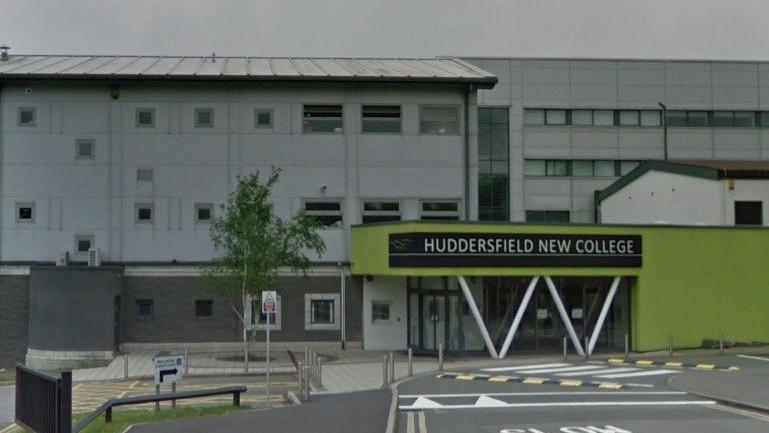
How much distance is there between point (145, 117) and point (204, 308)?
791cm

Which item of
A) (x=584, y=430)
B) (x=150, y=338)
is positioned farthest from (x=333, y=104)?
(x=584, y=430)

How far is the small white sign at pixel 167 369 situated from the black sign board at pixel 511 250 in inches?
553

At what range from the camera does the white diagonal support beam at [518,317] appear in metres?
34.8

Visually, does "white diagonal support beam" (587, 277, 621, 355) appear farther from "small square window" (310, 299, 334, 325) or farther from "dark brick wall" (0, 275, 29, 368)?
"dark brick wall" (0, 275, 29, 368)

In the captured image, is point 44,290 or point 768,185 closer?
point 44,290

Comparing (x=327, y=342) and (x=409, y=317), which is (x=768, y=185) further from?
(x=327, y=342)

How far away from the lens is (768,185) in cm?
4109

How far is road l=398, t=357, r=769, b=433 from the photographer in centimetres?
1881

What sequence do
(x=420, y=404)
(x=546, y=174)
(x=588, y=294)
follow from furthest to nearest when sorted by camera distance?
(x=546, y=174) → (x=588, y=294) → (x=420, y=404)

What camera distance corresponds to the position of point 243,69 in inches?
1676

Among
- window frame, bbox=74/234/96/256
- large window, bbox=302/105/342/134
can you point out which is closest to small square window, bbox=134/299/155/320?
window frame, bbox=74/234/96/256

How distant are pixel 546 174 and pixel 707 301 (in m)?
23.5

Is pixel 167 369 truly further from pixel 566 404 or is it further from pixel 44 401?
pixel 566 404

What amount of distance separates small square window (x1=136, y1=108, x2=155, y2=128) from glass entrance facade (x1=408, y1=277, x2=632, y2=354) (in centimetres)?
1247
